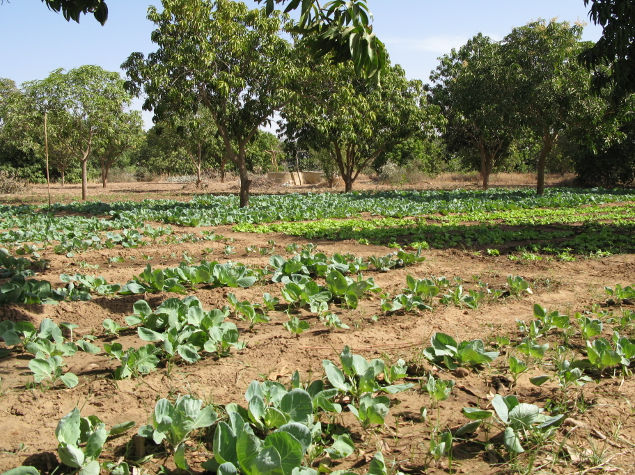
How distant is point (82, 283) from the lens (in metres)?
4.77

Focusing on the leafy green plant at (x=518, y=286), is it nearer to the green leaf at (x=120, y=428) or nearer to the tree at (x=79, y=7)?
the green leaf at (x=120, y=428)

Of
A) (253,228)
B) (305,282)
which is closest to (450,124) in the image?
(253,228)

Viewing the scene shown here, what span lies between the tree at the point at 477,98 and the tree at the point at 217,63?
10.9 meters

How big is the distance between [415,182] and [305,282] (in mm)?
36851

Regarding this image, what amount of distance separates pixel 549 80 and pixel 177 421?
860 inches

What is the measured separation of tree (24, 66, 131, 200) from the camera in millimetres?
19688

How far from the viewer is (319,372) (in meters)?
3.06

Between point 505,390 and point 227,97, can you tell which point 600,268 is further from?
point 227,97

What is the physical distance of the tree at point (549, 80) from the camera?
19812 millimetres

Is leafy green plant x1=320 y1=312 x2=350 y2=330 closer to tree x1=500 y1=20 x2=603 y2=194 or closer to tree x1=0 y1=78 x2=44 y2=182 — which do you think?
tree x1=500 y1=20 x2=603 y2=194

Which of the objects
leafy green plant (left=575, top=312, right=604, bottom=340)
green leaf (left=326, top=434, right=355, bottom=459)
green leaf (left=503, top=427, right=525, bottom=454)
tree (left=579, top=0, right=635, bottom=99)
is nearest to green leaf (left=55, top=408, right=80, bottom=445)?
green leaf (left=326, top=434, right=355, bottom=459)

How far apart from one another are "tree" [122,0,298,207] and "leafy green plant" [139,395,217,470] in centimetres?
1367

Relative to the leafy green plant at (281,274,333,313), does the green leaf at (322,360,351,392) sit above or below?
below

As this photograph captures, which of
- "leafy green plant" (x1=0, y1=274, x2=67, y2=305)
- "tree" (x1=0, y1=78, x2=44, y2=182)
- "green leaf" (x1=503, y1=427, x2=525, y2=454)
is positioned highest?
"tree" (x1=0, y1=78, x2=44, y2=182)
